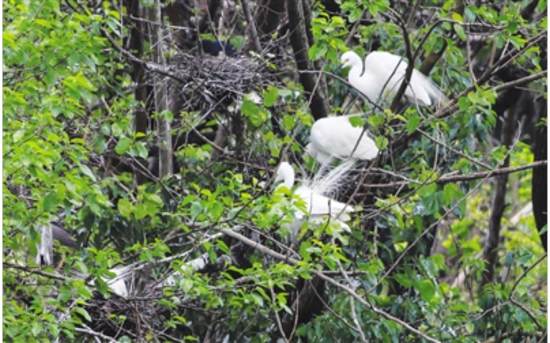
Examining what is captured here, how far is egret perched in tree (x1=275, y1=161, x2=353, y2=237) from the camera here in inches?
134

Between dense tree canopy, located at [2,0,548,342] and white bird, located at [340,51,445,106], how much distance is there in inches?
2.8

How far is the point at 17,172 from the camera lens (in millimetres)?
2570

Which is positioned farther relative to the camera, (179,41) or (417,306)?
(179,41)

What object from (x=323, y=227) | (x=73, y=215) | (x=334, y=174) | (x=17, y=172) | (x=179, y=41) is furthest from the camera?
(x=179, y=41)

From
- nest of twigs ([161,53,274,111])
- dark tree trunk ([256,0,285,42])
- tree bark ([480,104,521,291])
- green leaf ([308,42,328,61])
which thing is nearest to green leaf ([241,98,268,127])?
nest of twigs ([161,53,274,111])

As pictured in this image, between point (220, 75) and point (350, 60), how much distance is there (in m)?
0.66

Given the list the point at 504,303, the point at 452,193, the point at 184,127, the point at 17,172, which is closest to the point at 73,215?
the point at 184,127

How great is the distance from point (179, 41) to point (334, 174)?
1.10 meters

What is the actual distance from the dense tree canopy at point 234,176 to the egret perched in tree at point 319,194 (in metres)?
0.04

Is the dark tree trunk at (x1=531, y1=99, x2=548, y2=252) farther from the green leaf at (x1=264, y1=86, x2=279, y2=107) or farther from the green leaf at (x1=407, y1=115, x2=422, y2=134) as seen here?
the green leaf at (x1=264, y1=86, x2=279, y2=107)

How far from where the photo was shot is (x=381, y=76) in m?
3.90

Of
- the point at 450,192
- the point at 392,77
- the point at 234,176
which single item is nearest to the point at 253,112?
the point at 234,176

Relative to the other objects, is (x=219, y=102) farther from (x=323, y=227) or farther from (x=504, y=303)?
(x=504, y=303)

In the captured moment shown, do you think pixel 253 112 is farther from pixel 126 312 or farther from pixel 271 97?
pixel 126 312
